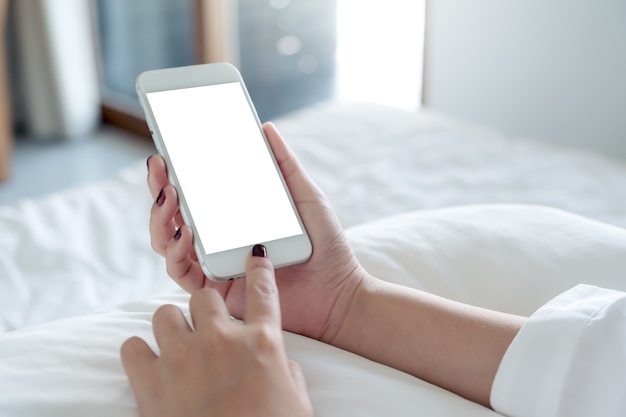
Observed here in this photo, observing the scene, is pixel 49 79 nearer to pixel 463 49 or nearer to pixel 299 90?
pixel 299 90

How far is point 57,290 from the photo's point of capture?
0.99 meters

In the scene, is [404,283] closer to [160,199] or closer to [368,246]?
[368,246]

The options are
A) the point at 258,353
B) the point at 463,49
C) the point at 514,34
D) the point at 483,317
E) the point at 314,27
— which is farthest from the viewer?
the point at 314,27

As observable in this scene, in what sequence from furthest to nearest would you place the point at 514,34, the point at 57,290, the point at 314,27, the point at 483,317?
the point at 314,27 < the point at 514,34 < the point at 57,290 < the point at 483,317

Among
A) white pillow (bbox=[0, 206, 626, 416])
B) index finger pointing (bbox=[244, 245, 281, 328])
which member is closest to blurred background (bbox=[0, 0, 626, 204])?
white pillow (bbox=[0, 206, 626, 416])

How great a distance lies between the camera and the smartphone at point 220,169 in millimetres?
746

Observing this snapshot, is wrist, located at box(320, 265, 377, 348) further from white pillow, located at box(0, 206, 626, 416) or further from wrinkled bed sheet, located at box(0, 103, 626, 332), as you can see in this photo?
wrinkled bed sheet, located at box(0, 103, 626, 332)

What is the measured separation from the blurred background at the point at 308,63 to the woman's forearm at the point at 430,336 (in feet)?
4.46

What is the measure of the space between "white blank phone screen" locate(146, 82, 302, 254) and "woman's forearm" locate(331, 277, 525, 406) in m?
0.11

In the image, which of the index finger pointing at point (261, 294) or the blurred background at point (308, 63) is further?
the blurred background at point (308, 63)

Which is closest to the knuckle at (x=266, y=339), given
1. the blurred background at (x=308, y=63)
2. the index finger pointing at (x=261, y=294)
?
the index finger pointing at (x=261, y=294)

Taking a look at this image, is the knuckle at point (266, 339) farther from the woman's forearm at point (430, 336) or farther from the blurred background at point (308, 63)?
the blurred background at point (308, 63)

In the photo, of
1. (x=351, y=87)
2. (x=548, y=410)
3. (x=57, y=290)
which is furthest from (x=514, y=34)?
(x=548, y=410)

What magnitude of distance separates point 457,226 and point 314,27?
185 centimetres
